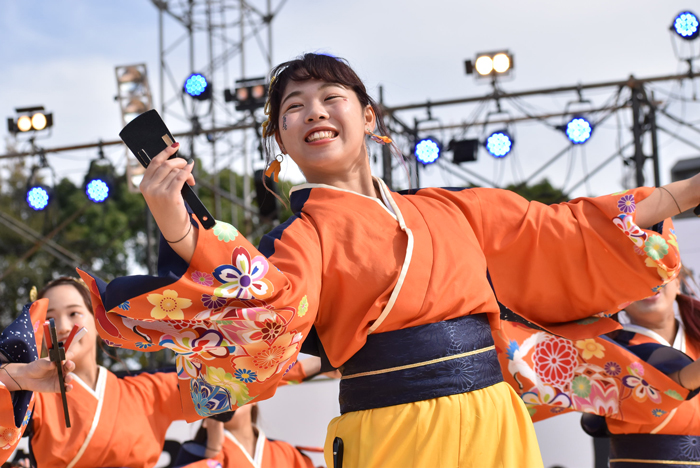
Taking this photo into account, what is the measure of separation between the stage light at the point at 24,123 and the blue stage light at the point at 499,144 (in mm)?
3770

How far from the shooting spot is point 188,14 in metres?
7.54

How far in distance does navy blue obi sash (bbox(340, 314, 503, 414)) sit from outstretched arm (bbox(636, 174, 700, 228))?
1.60ft

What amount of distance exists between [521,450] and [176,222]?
2.40 ft

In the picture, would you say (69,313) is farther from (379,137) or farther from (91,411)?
(379,137)

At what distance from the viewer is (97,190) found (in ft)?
17.7

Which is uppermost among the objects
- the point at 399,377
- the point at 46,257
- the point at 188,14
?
the point at 188,14

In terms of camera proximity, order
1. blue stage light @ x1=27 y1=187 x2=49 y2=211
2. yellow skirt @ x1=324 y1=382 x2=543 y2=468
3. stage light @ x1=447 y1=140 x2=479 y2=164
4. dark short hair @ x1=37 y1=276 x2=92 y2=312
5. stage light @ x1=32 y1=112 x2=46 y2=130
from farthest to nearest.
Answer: stage light @ x1=32 y1=112 x2=46 y2=130
blue stage light @ x1=27 y1=187 x2=49 y2=211
stage light @ x1=447 y1=140 x2=479 y2=164
dark short hair @ x1=37 y1=276 x2=92 y2=312
yellow skirt @ x1=324 y1=382 x2=543 y2=468

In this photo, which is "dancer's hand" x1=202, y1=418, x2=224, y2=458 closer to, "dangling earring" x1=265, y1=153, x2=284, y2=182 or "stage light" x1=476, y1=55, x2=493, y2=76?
"dangling earring" x1=265, y1=153, x2=284, y2=182

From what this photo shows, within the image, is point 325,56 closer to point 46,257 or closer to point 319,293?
point 319,293

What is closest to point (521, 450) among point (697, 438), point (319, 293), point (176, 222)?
point (319, 293)

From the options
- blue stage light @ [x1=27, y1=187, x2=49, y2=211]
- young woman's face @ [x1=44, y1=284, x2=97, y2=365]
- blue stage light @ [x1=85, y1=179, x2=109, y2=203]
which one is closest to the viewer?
young woman's face @ [x1=44, y1=284, x2=97, y2=365]

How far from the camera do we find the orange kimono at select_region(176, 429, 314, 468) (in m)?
2.99

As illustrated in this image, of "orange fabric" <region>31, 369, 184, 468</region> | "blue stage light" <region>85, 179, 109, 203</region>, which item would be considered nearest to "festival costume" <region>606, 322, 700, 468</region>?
"orange fabric" <region>31, 369, 184, 468</region>

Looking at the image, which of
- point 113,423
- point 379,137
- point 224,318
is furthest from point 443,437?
point 113,423
